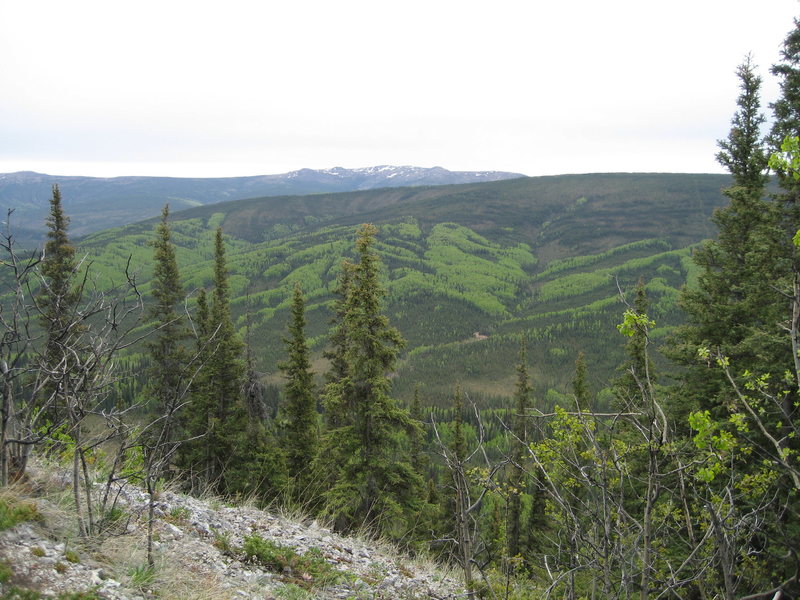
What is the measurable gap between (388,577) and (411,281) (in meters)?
178

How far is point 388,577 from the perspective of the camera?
7648 mm

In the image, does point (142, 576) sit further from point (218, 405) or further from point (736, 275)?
point (218, 405)

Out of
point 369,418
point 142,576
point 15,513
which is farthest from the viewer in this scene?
point 369,418

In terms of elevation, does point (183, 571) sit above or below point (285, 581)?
above

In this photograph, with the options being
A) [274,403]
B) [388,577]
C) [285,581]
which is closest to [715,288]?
[388,577]

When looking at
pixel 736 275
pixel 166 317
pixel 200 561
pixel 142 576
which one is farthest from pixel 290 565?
pixel 166 317

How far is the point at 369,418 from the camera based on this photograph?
13.5 m

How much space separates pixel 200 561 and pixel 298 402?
13311mm

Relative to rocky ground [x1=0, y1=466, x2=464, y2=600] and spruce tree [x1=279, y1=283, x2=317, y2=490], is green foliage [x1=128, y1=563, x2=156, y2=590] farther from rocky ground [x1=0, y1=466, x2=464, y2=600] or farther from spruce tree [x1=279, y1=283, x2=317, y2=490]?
spruce tree [x1=279, y1=283, x2=317, y2=490]

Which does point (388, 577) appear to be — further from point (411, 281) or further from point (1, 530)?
point (411, 281)

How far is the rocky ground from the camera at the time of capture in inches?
173

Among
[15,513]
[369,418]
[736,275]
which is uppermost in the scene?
[736,275]

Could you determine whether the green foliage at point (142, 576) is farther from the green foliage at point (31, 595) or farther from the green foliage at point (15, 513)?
the green foliage at point (15, 513)

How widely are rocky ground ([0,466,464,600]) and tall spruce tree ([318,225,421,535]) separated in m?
3.46
